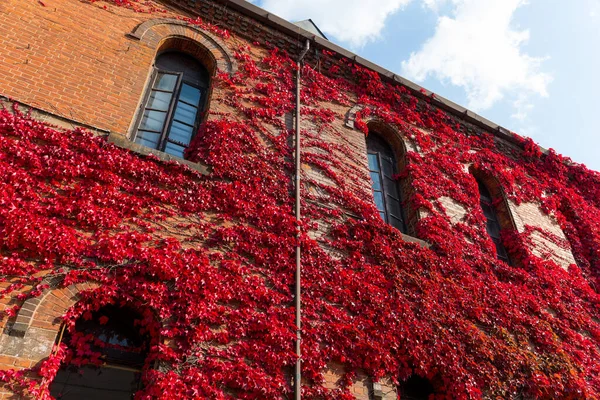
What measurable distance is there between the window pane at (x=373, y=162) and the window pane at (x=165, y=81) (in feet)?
12.9

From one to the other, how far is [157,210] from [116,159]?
2.65 ft

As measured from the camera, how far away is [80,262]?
14.4 ft

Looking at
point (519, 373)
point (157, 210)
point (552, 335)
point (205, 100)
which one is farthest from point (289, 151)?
point (552, 335)

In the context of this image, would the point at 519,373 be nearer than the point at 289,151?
Yes

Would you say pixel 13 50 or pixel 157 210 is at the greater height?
pixel 13 50

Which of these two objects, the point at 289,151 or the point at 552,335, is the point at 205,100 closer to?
the point at 289,151

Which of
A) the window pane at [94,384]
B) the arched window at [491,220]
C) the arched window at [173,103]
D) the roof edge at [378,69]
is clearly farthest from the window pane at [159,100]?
the arched window at [491,220]

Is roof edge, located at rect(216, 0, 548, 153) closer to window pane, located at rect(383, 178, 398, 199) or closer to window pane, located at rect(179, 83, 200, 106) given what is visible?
window pane, located at rect(179, 83, 200, 106)

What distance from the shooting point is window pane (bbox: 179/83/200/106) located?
23.1 ft

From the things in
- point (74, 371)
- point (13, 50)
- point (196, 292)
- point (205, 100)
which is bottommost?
point (74, 371)

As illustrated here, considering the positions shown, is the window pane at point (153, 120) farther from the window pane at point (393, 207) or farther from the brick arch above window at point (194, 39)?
the window pane at point (393, 207)

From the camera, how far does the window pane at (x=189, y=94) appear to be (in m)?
7.05

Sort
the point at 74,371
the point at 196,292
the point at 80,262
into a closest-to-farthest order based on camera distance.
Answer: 1. the point at 74,371
2. the point at 80,262
3. the point at 196,292

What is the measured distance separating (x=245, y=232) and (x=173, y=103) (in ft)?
9.13
